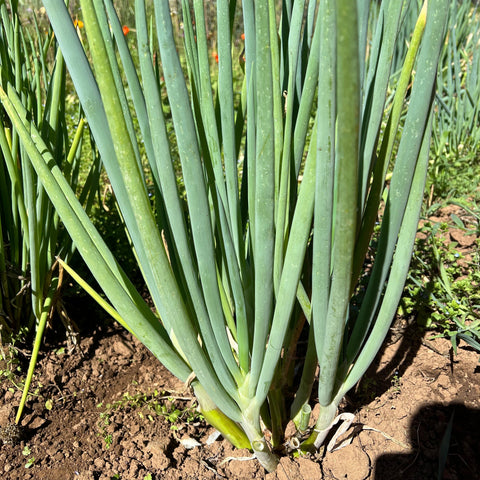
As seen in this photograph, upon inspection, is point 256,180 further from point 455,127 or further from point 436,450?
point 455,127

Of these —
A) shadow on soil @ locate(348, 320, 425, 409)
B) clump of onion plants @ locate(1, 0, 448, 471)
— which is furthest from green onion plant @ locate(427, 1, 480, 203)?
clump of onion plants @ locate(1, 0, 448, 471)

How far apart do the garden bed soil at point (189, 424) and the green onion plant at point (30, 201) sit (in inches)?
4.3

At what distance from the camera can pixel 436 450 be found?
1.16 meters

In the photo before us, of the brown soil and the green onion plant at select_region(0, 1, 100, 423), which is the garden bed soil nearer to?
the brown soil

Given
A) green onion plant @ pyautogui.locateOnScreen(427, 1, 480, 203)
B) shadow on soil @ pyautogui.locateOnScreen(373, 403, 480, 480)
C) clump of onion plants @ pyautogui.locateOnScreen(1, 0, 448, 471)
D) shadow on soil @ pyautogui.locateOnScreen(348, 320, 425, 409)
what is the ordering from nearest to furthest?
clump of onion plants @ pyautogui.locateOnScreen(1, 0, 448, 471)
shadow on soil @ pyautogui.locateOnScreen(373, 403, 480, 480)
shadow on soil @ pyautogui.locateOnScreen(348, 320, 425, 409)
green onion plant @ pyautogui.locateOnScreen(427, 1, 480, 203)

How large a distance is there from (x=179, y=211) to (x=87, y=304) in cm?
102

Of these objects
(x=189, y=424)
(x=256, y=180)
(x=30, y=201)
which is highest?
(x=256, y=180)

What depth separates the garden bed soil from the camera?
1148mm

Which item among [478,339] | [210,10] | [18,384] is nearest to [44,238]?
[18,384]

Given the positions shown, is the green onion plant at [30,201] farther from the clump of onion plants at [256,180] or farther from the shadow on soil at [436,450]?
the shadow on soil at [436,450]

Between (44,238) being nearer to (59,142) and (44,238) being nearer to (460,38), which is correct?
(59,142)

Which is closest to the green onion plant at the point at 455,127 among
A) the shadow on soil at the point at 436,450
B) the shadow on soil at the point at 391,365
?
the shadow on soil at the point at 391,365

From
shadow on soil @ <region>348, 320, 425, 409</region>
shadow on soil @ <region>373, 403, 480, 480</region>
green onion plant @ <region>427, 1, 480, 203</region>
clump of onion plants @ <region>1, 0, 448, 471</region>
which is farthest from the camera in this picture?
green onion plant @ <region>427, 1, 480, 203</region>

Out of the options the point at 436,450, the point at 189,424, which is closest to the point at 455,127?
the point at 436,450
